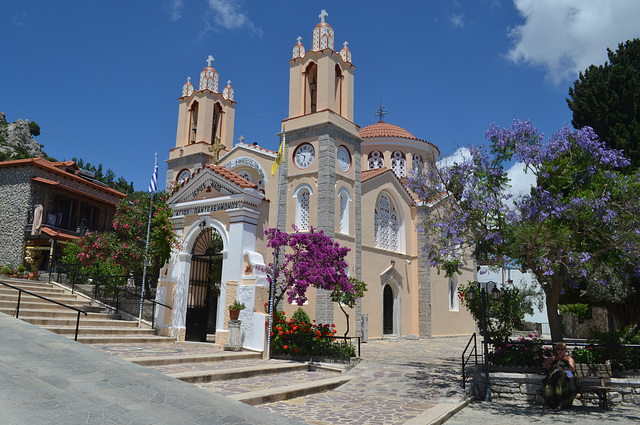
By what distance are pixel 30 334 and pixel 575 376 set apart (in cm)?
1004

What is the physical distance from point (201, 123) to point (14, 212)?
1178 centimetres

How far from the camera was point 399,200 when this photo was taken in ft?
80.9

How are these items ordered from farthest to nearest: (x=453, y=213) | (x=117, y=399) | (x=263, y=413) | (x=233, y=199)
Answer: (x=233, y=199) < (x=453, y=213) < (x=263, y=413) < (x=117, y=399)

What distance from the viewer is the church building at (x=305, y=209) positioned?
47.0 ft

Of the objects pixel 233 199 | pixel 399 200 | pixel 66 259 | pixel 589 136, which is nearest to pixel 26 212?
pixel 66 259

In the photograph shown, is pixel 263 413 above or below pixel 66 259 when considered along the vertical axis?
below

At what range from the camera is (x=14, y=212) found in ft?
85.3

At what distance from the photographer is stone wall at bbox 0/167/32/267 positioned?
25.7m

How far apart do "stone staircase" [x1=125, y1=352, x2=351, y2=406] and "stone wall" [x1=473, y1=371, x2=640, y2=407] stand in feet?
10.6

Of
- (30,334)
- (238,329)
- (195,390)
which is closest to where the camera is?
(195,390)

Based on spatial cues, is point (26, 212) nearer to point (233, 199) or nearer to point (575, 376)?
point (233, 199)

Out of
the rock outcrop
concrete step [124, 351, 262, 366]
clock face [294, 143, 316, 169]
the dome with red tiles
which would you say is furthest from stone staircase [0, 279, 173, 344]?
the rock outcrop

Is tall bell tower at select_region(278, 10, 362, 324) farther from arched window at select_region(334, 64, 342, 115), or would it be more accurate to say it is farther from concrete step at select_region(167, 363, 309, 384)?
concrete step at select_region(167, 363, 309, 384)

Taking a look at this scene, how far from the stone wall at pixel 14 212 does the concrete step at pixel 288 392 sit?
73.9ft
